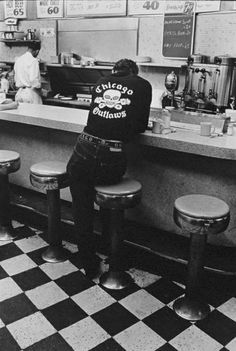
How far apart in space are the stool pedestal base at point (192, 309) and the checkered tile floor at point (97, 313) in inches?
1.6

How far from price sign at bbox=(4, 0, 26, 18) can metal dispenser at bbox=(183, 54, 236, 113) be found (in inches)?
183

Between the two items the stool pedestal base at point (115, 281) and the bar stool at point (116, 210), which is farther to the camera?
the stool pedestal base at point (115, 281)

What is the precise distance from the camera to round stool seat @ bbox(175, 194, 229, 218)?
240cm

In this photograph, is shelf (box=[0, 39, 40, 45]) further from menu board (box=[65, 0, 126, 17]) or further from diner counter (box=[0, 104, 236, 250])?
diner counter (box=[0, 104, 236, 250])

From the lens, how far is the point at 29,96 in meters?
7.29

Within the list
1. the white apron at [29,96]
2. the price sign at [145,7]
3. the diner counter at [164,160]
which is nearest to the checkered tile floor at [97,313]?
the diner counter at [164,160]

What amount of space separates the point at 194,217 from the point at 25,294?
4.62ft

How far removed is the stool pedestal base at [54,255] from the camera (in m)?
3.35

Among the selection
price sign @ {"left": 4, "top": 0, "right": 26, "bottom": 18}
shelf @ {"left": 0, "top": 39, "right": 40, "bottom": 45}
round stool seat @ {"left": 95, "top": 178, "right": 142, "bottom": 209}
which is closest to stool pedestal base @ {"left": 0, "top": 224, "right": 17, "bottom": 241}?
round stool seat @ {"left": 95, "top": 178, "right": 142, "bottom": 209}

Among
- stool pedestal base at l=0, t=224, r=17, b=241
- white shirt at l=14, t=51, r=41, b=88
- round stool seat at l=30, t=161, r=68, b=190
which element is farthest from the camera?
white shirt at l=14, t=51, r=41, b=88

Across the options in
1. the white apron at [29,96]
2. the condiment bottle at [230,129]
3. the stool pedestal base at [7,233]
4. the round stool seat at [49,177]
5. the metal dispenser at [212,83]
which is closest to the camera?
the condiment bottle at [230,129]

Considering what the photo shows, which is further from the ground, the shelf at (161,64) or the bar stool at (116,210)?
the shelf at (161,64)

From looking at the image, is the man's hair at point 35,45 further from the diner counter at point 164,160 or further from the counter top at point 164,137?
the counter top at point 164,137

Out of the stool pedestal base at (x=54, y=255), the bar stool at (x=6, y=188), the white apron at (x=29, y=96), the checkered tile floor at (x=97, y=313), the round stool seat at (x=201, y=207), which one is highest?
the white apron at (x=29, y=96)
